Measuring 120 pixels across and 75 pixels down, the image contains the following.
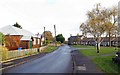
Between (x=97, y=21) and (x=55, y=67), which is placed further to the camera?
(x=97, y=21)

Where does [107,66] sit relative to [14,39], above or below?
below

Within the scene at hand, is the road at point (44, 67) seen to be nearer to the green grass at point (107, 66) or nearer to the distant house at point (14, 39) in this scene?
the green grass at point (107, 66)

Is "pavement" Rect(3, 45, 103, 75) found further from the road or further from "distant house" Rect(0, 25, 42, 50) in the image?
"distant house" Rect(0, 25, 42, 50)

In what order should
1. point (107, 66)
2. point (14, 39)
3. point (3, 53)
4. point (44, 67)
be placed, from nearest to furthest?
1. point (44, 67)
2. point (107, 66)
3. point (3, 53)
4. point (14, 39)

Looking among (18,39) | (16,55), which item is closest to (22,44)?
(18,39)

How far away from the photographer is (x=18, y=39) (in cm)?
5512

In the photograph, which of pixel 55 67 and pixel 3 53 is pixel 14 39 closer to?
pixel 3 53

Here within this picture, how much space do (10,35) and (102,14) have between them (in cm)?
2114

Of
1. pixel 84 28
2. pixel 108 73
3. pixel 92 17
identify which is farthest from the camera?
pixel 84 28

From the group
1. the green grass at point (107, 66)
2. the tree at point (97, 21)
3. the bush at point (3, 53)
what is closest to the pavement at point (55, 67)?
the green grass at point (107, 66)

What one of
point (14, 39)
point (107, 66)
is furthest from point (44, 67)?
point (14, 39)

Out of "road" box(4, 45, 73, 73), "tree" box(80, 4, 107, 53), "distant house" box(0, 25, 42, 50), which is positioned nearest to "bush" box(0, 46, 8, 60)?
"road" box(4, 45, 73, 73)

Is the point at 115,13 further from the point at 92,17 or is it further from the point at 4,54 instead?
the point at 4,54

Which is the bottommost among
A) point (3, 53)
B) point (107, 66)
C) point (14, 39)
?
point (107, 66)
